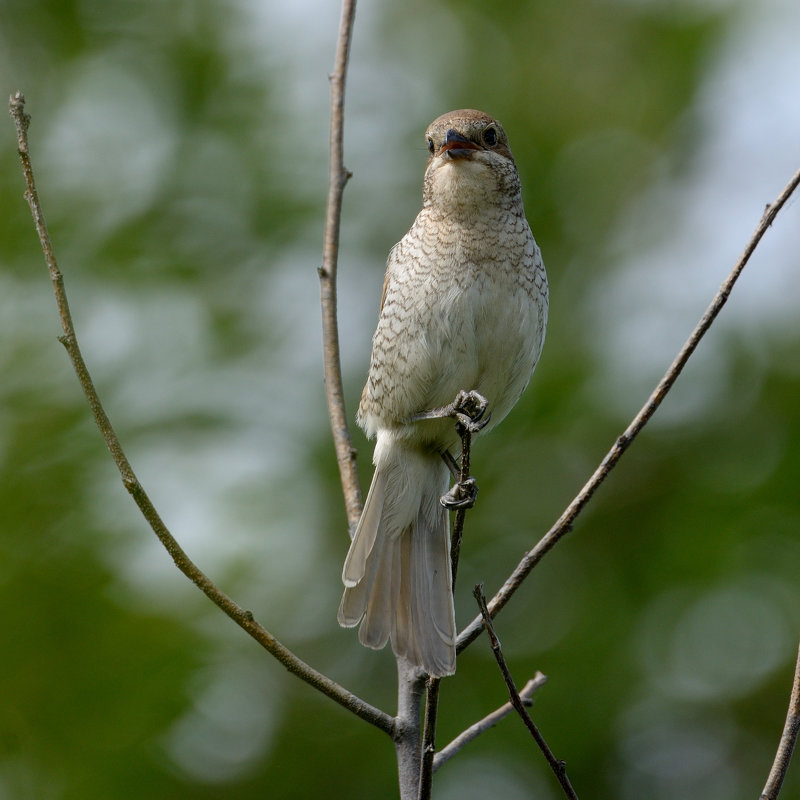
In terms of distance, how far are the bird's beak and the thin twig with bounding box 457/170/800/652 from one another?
55.2 inches

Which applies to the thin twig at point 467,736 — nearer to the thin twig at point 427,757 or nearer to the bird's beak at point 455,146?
the thin twig at point 427,757

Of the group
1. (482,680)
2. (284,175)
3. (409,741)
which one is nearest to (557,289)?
(284,175)

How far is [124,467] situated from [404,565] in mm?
1357

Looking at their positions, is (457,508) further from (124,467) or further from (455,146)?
(455,146)

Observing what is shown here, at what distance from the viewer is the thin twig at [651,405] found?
2.12m

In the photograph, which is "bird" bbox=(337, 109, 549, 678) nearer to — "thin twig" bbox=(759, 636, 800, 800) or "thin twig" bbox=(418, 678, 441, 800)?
"thin twig" bbox=(418, 678, 441, 800)

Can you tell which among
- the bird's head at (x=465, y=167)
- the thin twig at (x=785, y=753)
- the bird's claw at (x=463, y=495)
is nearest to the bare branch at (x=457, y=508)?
the bird's claw at (x=463, y=495)

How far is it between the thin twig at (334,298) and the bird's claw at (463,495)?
30cm

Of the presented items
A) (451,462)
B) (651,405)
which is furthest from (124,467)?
(451,462)

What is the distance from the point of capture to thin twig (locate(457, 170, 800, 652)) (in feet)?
6.94

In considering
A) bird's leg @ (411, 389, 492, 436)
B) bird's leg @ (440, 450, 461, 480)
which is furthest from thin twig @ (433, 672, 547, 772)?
bird's leg @ (440, 450, 461, 480)

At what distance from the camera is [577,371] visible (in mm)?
5805

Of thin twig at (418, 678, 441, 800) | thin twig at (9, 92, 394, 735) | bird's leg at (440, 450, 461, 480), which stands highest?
bird's leg at (440, 450, 461, 480)

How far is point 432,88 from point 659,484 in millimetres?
3245
